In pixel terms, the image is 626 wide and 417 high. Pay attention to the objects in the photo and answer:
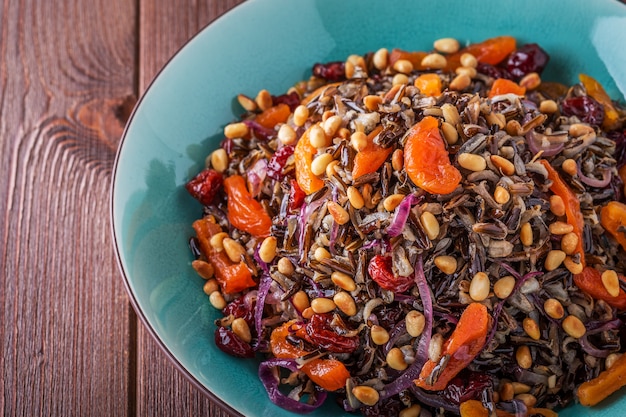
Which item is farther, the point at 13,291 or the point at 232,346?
the point at 13,291

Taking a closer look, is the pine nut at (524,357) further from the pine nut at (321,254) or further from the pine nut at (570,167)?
the pine nut at (321,254)

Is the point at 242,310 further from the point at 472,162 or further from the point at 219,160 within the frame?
the point at 472,162

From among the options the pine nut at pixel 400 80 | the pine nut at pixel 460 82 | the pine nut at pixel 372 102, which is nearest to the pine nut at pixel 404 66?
the pine nut at pixel 400 80

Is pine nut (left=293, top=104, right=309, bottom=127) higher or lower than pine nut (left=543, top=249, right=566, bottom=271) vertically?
higher

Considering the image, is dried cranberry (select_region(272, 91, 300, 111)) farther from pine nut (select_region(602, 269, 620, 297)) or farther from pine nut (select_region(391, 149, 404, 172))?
pine nut (select_region(602, 269, 620, 297))

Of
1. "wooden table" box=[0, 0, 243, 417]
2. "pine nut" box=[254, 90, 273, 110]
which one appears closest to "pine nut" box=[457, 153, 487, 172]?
"pine nut" box=[254, 90, 273, 110]

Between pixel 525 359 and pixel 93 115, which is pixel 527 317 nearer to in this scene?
pixel 525 359

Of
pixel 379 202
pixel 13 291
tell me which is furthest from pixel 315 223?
pixel 13 291
